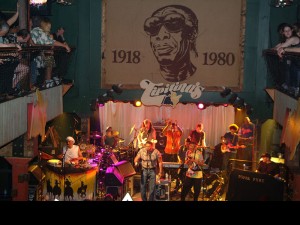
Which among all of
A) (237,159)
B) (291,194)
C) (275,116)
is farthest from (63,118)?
(291,194)

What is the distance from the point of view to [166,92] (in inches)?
603

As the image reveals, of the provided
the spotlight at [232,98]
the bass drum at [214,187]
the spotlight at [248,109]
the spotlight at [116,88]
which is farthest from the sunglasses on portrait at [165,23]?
the bass drum at [214,187]

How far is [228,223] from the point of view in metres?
0.93

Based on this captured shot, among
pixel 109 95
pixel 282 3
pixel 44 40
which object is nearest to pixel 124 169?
pixel 109 95

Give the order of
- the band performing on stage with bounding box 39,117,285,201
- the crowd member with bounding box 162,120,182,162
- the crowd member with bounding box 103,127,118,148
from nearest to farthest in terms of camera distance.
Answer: the band performing on stage with bounding box 39,117,285,201, the crowd member with bounding box 103,127,118,148, the crowd member with bounding box 162,120,182,162

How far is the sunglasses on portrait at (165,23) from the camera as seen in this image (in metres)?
15.1

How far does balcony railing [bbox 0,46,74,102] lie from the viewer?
8.38 m

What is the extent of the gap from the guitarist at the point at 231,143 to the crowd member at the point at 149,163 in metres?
3.15

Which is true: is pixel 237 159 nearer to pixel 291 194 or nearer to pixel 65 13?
pixel 291 194

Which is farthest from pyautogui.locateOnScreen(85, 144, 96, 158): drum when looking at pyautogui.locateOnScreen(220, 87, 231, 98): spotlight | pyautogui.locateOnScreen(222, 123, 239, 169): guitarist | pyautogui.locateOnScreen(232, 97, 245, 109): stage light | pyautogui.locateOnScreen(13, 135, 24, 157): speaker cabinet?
pyautogui.locateOnScreen(232, 97, 245, 109): stage light

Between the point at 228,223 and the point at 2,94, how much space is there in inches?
311

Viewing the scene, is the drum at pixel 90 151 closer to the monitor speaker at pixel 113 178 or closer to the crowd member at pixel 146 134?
the monitor speaker at pixel 113 178

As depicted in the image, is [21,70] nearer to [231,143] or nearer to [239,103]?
[231,143]

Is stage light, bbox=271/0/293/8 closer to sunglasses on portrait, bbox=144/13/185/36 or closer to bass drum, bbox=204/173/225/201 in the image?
sunglasses on portrait, bbox=144/13/185/36
